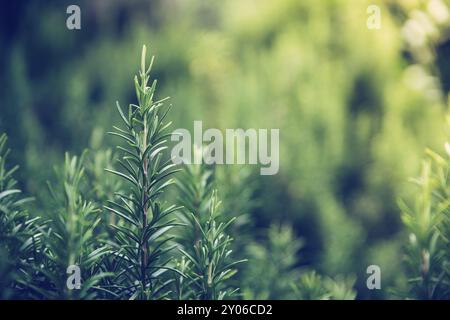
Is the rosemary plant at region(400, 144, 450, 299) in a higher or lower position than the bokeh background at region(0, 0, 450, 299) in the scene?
lower

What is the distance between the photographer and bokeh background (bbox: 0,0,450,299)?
469 mm

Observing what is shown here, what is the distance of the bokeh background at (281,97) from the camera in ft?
1.54

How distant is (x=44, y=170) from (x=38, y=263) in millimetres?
237

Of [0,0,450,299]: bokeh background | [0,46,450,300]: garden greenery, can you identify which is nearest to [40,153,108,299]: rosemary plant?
[0,46,450,300]: garden greenery

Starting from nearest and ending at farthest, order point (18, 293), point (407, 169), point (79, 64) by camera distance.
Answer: point (18, 293), point (407, 169), point (79, 64)

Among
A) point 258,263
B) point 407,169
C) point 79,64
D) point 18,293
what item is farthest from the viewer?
point 79,64

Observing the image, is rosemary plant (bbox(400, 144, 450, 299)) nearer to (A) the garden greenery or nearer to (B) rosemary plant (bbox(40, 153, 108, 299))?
(A) the garden greenery

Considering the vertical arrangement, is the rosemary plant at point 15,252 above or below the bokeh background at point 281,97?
below

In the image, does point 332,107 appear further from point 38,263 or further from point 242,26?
point 38,263

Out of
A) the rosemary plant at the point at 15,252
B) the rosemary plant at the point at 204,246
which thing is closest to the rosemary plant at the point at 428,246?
the rosemary plant at the point at 204,246

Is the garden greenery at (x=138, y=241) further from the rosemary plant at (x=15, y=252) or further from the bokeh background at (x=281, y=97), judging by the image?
the bokeh background at (x=281, y=97)

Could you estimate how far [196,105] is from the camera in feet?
2.03
